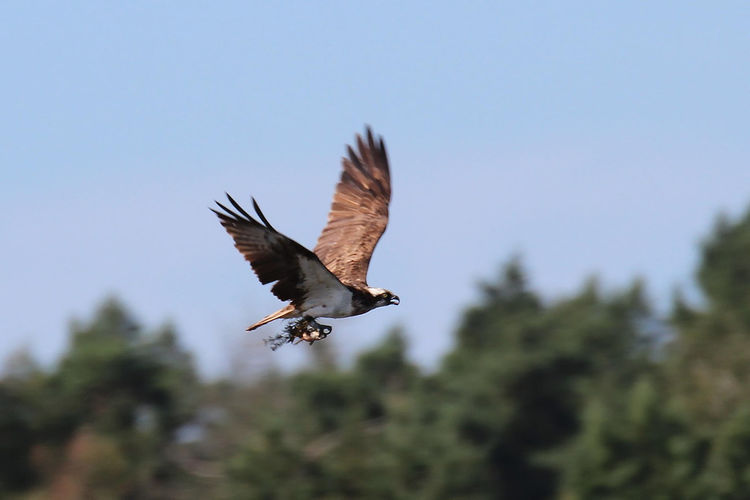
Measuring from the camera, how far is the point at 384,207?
1962 cm

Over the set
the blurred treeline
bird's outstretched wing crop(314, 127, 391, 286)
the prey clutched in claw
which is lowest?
the prey clutched in claw

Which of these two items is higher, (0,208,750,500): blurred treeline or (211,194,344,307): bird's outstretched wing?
(0,208,750,500): blurred treeline

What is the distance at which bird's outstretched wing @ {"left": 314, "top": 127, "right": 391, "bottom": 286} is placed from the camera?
18.2m

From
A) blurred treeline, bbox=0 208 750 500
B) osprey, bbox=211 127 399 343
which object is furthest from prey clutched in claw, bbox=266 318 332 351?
blurred treeline, bbox=0 208 750 500

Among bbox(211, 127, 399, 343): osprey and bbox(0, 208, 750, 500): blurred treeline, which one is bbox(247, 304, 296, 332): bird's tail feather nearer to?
bbox(211, 127, 399, 343): osprey

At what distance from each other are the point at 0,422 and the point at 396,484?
16735mm

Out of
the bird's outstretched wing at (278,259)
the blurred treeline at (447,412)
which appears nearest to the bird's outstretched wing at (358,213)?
the bird's outstretched wing at (278,259)

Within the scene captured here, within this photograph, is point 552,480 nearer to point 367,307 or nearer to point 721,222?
point 721,222

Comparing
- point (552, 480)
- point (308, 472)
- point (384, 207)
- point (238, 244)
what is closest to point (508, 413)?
point (552, 480)

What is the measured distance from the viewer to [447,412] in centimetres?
6103

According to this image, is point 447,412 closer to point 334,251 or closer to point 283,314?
point 334,251

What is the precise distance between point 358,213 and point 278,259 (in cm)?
437

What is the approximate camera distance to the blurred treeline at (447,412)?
49.2 m

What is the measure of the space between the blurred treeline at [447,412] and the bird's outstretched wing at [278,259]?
3259cm
